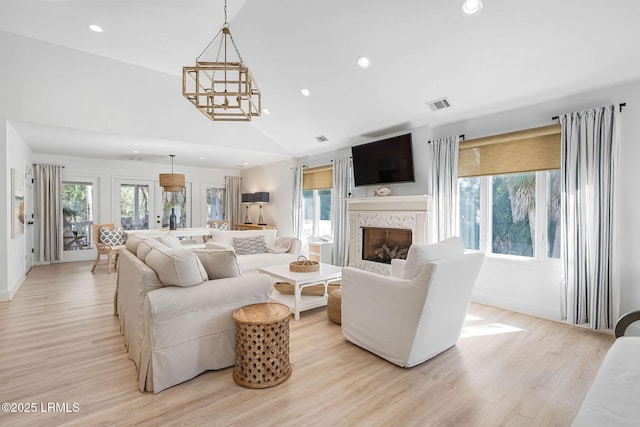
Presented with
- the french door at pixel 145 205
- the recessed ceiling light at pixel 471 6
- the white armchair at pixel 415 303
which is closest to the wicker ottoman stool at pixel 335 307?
the white armchair at pixel 415 303

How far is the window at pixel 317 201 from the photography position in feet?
21.7

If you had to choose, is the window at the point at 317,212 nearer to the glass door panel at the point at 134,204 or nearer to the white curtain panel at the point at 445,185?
the white curtain panel at the point at 445,185

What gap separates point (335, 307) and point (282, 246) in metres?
2.29

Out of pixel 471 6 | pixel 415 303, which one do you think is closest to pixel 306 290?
pixel 415 303

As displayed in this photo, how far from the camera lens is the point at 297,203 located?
7121 mm

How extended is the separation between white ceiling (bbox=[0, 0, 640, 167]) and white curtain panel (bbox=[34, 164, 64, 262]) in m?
1.83

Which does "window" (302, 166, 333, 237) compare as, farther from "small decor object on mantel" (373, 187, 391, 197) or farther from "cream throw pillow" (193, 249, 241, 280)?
"cream throw pillow" (193, 249, 241, 280)

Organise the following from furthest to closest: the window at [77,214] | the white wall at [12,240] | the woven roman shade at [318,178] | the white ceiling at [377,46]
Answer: the window at [77,214] < the woven roman shade at [318,178] < the white wall at [12,240] < the white ceiling at [377,46]

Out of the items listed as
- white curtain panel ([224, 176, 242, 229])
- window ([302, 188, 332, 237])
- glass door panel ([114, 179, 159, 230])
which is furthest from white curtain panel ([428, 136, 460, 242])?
glass door panel ([114, 179, 159, 230])

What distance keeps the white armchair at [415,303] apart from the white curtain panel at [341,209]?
3.08 metres

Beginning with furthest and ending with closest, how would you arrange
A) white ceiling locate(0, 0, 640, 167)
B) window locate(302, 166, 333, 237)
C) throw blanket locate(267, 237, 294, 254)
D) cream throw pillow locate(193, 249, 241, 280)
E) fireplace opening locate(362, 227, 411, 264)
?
window locate(302, 166, 333, 237) → throw blanket locate(267, 237, 294, 254) → fireplace opening locate(362, 227, 411, 264) → white ceiling locate(0, 0, 640, 167) → cream throw pillow locate(193, 249, 241, 280)

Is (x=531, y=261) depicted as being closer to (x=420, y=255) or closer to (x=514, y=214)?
(x=514, y=214)

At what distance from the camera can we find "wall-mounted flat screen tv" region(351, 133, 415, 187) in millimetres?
4754

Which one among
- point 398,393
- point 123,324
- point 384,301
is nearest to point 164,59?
point 123,324
